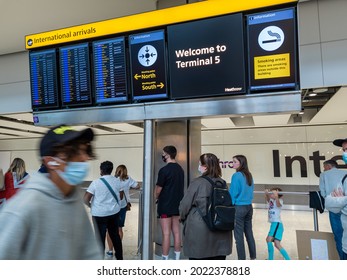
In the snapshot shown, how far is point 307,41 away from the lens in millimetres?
4379

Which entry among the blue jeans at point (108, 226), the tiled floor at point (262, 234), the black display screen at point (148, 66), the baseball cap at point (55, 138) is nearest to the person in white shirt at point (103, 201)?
the blue jeans at point (108, 226)

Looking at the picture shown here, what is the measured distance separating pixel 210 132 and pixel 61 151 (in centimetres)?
1029

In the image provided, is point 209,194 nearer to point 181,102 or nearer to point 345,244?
point 181,102

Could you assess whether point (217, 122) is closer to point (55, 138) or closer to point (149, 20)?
point (149, 20)

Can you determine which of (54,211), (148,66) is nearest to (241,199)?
(148,66)

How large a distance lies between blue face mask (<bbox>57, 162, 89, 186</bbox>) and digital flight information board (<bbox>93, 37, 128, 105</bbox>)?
1803 mm

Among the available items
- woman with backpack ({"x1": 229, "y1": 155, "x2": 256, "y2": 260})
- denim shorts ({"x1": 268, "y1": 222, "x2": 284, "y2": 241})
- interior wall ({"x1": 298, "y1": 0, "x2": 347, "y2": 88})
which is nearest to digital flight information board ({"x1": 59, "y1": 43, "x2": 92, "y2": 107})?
woman with backpack ({"x1": 229, "y1": 155, "x2": 256, "y2": 260})

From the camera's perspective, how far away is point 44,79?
326 centimetres

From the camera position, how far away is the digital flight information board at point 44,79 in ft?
10.5

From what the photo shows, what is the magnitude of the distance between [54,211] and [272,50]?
2.22 meters

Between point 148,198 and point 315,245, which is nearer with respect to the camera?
point 148,198

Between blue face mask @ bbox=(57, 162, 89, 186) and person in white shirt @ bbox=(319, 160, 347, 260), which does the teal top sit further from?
blue face mask @ bbox=(57, 162, 89, 186)

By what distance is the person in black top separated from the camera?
336 centimetres

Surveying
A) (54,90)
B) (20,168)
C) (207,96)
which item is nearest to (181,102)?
(207,96)
